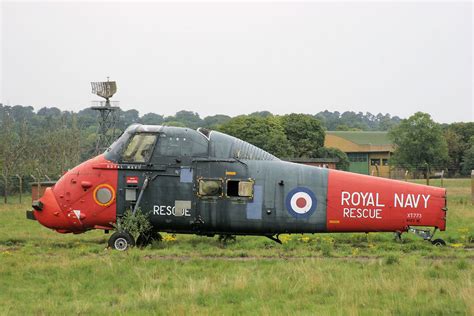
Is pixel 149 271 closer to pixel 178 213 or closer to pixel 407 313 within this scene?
pixel 178 213

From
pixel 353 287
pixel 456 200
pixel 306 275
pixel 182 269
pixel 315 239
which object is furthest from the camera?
pixel 456 200

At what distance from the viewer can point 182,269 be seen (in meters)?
13.1

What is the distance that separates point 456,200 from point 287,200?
71.9 feet

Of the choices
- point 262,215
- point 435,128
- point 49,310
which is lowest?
point 49,310

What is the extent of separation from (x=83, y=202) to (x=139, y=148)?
2198 millimetres

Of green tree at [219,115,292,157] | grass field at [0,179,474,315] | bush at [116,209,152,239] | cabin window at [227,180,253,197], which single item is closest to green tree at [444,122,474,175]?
green tree at [219,115,292,157]

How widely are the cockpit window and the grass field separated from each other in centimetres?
256

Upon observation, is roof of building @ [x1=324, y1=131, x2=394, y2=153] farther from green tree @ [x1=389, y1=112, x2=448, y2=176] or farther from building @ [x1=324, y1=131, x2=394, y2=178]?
green tree @ [x1=389, y1=112, x2=448, y2=176]

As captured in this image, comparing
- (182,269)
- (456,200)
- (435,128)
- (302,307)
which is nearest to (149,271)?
(182,269)

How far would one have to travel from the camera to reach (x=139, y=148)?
56.2 ft

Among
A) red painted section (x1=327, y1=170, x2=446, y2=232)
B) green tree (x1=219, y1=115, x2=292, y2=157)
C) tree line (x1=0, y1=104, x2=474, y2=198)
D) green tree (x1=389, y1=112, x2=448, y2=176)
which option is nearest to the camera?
red painted section (x1=327, y1=170, x2=446, y2=232)

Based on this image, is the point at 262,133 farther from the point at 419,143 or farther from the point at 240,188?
the point at 240,188

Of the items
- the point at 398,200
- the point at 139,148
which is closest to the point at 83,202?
the point at 139,148

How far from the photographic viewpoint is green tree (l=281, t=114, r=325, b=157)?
82.6m
